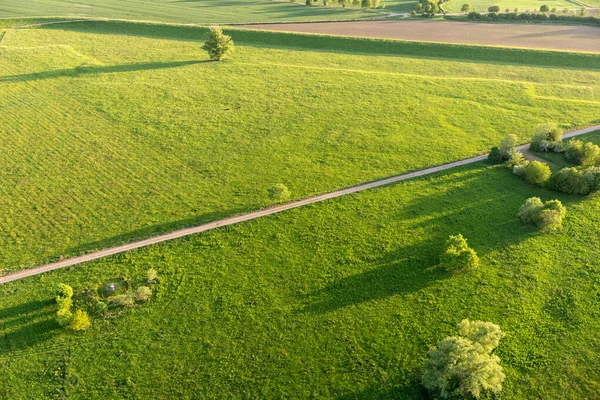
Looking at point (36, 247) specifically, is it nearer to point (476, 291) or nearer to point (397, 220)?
point (397, 220)

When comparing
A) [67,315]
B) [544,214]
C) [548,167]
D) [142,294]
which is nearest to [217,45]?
[142,294]

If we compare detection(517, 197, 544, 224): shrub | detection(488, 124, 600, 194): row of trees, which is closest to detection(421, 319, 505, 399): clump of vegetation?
detection(517, 197, 544, 224): shrub

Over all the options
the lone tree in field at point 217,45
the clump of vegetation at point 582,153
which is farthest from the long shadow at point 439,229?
the lone tree in field at point 217,45

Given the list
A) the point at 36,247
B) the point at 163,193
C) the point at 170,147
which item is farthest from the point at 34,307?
the point at 170,147

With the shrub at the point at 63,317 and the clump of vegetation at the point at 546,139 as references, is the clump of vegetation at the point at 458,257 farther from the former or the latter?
the shrub at the point at 63,317

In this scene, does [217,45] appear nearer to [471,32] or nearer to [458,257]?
[471,32]

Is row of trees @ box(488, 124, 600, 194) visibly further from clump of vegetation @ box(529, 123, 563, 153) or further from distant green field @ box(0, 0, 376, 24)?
distant green field @ box(0, 0, 376, 24)
